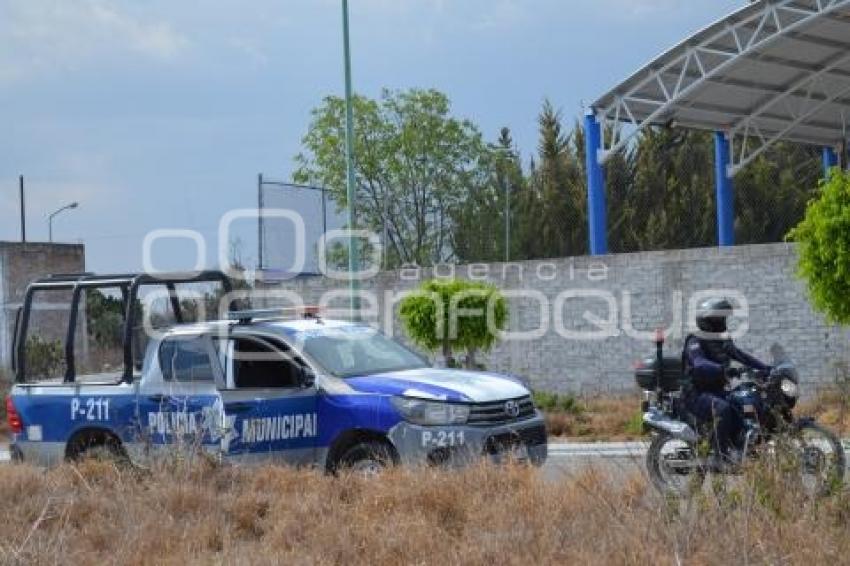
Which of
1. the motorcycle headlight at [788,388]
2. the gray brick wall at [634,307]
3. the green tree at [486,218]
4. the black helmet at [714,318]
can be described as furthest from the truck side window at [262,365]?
the green tree at [486,218]

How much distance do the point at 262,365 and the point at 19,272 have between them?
2130cm

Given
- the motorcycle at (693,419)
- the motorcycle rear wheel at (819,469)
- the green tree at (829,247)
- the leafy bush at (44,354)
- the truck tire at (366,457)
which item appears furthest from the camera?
the leafy bush at (44,354)

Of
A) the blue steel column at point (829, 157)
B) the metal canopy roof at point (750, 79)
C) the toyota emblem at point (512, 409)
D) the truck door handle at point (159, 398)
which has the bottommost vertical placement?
the toyota emblem at point (512, 409)

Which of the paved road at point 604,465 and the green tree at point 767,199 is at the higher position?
the green tree at point 767,199

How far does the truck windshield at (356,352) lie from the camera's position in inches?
457

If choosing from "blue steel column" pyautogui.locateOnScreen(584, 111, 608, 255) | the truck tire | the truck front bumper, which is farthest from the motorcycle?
"blue steel column" pyautogui.locateOnScreen(584, 111, 608, 255)

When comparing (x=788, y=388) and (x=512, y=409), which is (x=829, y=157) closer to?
(x=788, y=388)

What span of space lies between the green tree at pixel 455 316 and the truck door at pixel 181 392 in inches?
378

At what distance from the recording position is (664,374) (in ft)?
37.1

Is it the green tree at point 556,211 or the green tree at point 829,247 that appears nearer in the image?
the green tree at point 829,247

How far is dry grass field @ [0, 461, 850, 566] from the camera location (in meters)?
6.35

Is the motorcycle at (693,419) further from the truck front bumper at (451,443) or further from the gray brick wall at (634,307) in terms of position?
the gray brick wall at (634,307)

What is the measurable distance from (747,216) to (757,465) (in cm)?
3340

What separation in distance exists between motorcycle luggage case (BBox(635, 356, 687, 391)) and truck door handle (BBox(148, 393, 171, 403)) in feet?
13.9
